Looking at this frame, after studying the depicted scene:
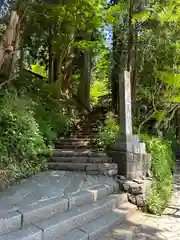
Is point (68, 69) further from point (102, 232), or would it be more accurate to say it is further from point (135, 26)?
point (102, 232)

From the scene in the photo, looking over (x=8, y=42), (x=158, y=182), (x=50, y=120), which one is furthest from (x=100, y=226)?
(x=50, y=120)

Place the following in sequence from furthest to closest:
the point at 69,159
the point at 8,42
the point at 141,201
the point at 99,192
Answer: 1. the point at 69,159
2. the point at 8,42
3. the point at 141,201
4. the point at 99,192

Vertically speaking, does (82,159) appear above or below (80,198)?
above

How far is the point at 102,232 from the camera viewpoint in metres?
3.35

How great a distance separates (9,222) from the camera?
2.71 meters

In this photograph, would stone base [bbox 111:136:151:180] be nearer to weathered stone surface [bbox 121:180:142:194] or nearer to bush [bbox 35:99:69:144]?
weathered stone surface [bbox 121:180:142:194]

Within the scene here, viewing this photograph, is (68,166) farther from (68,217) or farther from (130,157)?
(68,217)

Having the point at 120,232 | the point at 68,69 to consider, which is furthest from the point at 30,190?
the point at 68,69

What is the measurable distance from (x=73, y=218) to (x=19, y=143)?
188cm

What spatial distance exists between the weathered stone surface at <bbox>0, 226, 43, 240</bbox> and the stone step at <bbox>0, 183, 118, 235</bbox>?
3.2 inches

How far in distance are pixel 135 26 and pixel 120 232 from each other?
214 inches

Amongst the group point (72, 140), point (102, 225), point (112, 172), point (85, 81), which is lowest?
point (102, 225)

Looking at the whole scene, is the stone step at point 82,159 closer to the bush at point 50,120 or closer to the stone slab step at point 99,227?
the bush at point 50,120

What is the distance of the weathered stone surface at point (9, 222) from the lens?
2660mm
